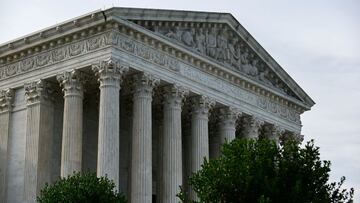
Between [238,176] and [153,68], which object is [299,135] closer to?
[153,68]

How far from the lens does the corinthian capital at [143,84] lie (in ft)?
120

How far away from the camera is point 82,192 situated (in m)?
27.5

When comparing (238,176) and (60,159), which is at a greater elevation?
(60,159)

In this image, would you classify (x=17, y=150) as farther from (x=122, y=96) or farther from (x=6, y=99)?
(x=122, y=96)

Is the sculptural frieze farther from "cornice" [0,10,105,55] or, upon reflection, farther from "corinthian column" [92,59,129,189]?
"corinthian column" [92,59,129,189]

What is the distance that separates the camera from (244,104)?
44625mm

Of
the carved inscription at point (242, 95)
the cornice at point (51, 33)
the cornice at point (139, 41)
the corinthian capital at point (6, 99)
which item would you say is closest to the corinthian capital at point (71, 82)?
the cornice at point (139, 41)

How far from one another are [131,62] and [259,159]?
39.3ft

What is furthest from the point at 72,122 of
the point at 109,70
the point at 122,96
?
the point at 122,96

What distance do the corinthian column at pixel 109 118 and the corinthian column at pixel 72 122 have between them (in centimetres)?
154

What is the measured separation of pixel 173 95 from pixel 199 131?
11.1 ft

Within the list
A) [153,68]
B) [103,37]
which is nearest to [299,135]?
[153,68]

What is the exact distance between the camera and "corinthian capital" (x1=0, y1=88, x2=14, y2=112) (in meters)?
39.4

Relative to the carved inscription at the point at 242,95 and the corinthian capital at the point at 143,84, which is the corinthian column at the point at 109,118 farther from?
the carved inscription at the point at 242,95
